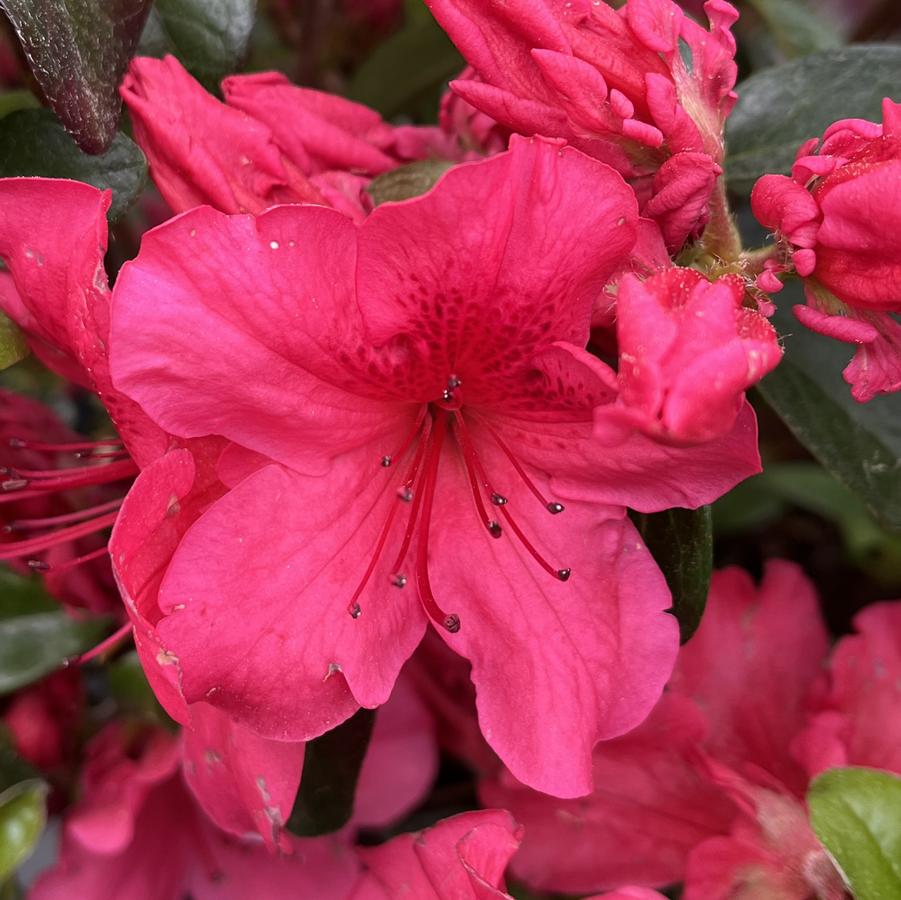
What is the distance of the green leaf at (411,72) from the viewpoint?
118 centimetres

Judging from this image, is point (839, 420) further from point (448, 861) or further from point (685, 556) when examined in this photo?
point (448, 861)

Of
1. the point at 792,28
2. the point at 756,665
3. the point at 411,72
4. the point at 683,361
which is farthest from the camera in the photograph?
the point at 411,72

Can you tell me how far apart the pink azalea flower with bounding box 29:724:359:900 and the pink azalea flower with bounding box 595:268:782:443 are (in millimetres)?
595

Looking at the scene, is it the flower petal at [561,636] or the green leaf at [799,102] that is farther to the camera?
the green leaf at [799,102]

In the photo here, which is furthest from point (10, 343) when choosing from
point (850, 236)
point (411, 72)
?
point (411, 72)

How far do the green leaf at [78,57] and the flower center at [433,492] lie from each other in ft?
0.87

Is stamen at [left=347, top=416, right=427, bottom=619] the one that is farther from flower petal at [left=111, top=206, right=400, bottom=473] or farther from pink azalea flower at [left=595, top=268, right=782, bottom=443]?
pink azalea flower at [left=595, top=268, right=782, bottom=443]

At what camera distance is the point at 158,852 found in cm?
103

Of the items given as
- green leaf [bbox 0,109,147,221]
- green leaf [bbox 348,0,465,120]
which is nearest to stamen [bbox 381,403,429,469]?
green leaf [bbox 0,109,147,221]

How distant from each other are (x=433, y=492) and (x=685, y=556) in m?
0.17

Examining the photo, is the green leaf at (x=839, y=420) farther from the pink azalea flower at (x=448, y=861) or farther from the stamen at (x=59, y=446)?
the stamen at (x=59, y=446)

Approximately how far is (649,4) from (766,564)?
567mm

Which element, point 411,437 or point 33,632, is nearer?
point 411,437

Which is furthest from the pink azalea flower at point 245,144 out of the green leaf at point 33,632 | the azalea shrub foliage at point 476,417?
the green leaf at point 33,632
